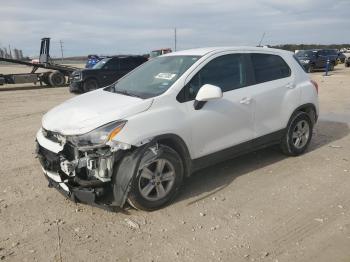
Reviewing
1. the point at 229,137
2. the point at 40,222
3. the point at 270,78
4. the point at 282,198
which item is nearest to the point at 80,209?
the point at 40,222

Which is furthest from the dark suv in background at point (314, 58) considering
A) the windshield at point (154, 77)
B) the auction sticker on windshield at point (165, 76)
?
the auction sticker on windshield at point (165, 76)

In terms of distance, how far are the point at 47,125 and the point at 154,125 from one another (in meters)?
1.27

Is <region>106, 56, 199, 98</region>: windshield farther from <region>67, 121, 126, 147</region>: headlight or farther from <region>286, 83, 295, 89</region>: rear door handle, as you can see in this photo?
<region>286, 83, 295, 89</region>: rear door handle

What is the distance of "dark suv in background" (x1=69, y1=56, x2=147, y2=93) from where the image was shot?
16219 millimetres

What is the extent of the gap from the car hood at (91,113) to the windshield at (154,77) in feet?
0.84

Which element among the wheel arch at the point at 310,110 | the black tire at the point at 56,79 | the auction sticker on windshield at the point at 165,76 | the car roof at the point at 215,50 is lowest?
the black tire at the point at 56,79

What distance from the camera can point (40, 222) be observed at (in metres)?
4.01

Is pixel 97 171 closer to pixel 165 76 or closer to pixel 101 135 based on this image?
pixel 101 135

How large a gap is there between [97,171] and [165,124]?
0.89m

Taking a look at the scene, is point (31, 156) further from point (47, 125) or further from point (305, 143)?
point (305, 143)

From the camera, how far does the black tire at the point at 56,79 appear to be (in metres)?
19.8

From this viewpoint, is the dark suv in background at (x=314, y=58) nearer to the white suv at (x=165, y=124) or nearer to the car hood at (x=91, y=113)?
the white suv at (x=165, y=124)

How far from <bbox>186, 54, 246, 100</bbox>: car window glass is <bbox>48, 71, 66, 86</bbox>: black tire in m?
16.4

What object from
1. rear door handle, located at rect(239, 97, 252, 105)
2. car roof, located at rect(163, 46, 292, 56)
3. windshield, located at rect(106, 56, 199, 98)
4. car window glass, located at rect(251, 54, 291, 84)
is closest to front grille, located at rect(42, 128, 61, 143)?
windshield, located at rect(106, 56, 199, 98)
